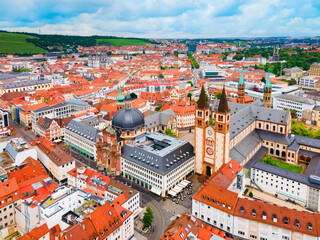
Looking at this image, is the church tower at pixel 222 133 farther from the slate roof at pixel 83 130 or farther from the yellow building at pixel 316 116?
the yellow building at pixel 316 116

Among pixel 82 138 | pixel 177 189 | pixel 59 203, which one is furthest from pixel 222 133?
pixel 82 138

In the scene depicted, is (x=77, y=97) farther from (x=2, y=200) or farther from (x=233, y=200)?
(x=233, y=200)

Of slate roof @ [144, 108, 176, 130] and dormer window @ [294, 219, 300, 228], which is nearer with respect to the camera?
dormer window @ [294, 219, 300, 228]

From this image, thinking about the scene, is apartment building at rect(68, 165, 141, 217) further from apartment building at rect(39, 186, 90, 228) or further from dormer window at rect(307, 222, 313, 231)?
dormer window at rect(307, 222, 313, 231)

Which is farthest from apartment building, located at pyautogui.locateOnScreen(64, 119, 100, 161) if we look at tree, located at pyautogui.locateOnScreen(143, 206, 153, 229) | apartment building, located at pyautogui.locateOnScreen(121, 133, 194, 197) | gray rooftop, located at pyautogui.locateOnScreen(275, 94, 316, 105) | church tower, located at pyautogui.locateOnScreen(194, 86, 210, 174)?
gray rooftop, located at pyautogui.locateOnScreen(275, 94, 316, 105)

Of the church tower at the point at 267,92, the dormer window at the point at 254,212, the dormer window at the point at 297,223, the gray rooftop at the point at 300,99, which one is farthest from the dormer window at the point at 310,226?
the gray rooftop at the point at 300,99

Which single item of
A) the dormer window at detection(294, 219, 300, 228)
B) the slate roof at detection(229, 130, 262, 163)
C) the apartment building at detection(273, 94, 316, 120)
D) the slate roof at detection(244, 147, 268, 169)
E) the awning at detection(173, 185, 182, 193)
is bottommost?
the awning at detection(173, 185, 182, 193)
